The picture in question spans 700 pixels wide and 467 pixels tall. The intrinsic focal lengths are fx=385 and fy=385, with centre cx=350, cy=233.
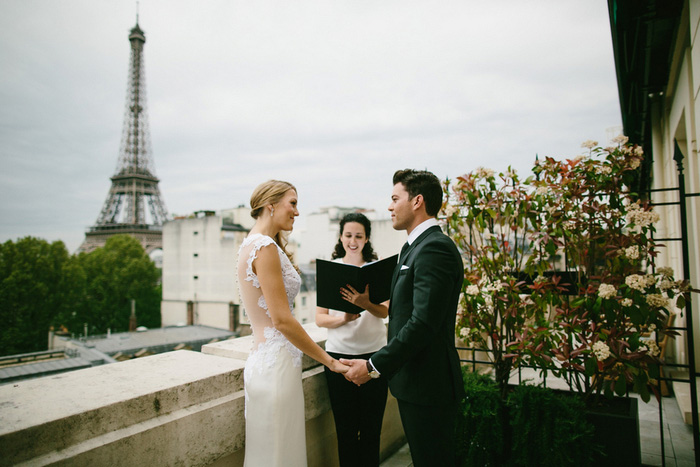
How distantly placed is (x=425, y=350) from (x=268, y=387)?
0.76m

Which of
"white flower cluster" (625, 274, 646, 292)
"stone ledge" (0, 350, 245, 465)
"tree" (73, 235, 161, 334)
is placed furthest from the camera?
"tree" (73, 235, 161, 334)

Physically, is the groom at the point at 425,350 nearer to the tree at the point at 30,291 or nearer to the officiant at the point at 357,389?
the officiant at the point at 357,389

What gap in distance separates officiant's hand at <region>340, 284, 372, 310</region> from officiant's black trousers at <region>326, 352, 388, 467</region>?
1.51 ft

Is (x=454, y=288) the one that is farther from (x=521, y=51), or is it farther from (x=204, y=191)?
(x=204, y=191)

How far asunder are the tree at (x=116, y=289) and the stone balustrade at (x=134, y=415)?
38.1 meters

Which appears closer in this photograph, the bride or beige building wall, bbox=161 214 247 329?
the bride

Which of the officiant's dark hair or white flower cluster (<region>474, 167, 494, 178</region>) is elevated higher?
white flower cluster (<region>474, 167, 494, 178</region>)

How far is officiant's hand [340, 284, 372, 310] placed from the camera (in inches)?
85.9

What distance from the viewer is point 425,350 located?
1.88m

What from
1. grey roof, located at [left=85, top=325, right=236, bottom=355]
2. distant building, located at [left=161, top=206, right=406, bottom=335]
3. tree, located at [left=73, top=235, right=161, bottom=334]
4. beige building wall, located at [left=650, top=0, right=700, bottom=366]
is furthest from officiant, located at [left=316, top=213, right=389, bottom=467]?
tree, located at [left=73, top=235, right=161, bottom=334]

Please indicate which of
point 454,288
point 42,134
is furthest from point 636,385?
point 42,134

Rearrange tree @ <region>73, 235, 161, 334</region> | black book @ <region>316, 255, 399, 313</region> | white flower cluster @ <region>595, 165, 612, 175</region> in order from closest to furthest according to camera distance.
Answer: black book @ <region>316, 255, 399, 313</region> → white flower cluster @ <region>595, 165, 612, 175</region> → tree @ <region>73, 235, 161, 334</region>

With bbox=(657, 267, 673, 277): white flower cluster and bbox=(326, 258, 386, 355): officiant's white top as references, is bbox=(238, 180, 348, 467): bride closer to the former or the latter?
bbox=(326, 258, 386, 355): officiant's white top

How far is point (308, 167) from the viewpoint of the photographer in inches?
2936
